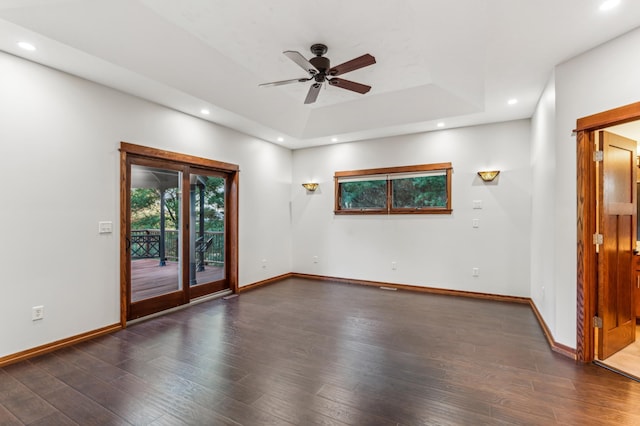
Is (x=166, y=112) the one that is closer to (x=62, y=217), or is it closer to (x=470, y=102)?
(x=62, y=217)

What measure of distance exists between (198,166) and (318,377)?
3629 millimetres

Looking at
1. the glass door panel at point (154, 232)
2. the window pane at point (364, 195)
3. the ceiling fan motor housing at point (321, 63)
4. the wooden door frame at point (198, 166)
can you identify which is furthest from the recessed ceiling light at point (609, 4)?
the glass door panel at point (154, 232)

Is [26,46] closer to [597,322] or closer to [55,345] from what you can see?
[55,345]

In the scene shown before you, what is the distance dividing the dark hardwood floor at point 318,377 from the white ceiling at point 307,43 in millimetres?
2948

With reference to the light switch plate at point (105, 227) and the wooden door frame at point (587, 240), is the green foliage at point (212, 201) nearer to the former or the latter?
the light switch plate at point (105, 227)

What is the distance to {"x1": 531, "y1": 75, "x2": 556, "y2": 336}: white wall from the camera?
332 centimetres

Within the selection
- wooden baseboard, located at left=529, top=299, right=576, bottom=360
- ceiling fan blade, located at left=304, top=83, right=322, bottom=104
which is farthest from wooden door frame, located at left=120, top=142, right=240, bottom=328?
wooden baseboard, located at left=529, top=299, right=576, bottom=360

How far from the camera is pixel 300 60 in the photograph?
2879mm

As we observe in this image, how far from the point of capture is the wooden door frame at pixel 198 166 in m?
3.74

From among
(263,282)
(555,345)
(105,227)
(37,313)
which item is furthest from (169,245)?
(555,345)

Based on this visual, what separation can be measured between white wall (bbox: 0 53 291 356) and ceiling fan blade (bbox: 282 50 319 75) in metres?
2.39

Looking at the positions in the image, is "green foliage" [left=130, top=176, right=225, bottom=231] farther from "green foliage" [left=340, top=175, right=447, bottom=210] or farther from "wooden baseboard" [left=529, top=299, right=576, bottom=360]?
"wooden baseboard" [left=529, top=299, right=576, bottom=360]

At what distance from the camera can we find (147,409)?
7.23 ft

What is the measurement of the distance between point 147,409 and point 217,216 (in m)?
3.42
